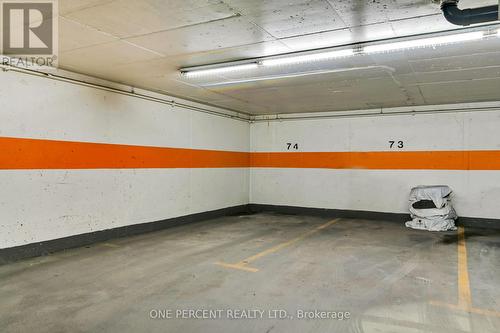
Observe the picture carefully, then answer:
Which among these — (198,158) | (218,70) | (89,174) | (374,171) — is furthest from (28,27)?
(374,171)

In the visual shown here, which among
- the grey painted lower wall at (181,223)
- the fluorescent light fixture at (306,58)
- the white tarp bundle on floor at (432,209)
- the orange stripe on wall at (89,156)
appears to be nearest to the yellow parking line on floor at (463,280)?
the white tarp bundle on floor at (432,209)

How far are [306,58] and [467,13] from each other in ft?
6.12

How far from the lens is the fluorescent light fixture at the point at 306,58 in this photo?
397 cm

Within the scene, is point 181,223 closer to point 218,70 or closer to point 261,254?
point 261,254

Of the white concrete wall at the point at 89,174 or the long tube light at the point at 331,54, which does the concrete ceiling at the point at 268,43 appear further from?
the white concrete wall at the point at 89,174

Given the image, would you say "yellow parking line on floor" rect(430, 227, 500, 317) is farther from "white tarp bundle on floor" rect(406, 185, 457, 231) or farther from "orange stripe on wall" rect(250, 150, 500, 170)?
"orange stripe on wall" rect(250, 150, 500, 170)

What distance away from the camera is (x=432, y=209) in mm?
6629

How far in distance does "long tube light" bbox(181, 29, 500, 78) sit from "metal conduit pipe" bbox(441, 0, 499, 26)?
0.70m

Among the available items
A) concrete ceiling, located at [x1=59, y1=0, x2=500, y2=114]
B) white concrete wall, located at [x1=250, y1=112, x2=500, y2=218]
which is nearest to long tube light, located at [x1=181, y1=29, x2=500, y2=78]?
concrete ceiling, located at [x1=59, y1=0, x2=500, y2=114]

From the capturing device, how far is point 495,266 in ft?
14.2

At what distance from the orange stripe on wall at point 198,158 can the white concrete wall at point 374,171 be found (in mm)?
132

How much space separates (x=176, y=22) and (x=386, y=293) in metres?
3.29

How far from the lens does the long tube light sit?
Result: 336 centimetres

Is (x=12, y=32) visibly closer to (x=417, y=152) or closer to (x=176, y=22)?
(x=176, y=22)
